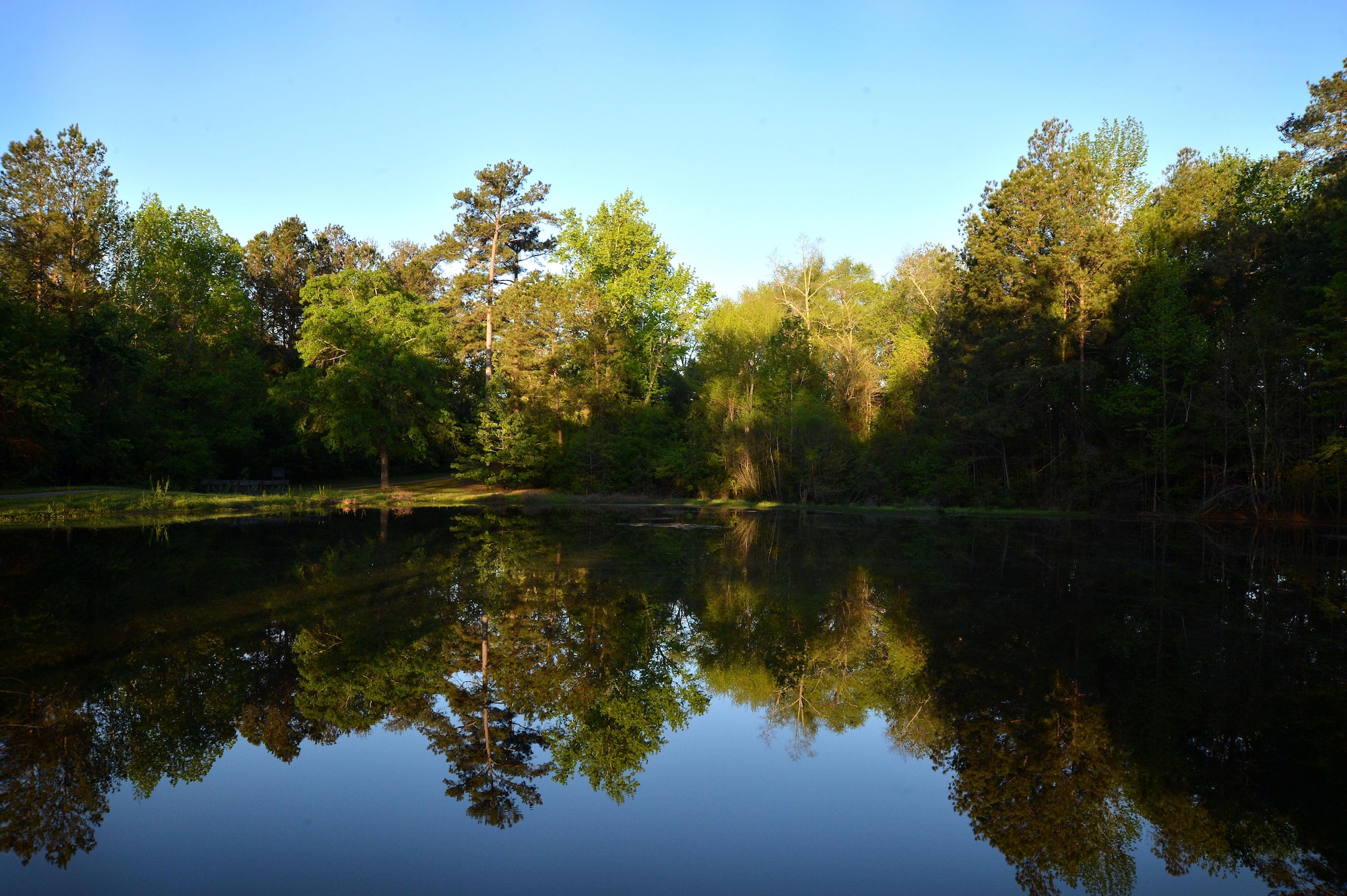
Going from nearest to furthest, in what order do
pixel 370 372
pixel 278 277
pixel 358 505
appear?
pixel 358 505
pixel 370 372
pixel 278 277

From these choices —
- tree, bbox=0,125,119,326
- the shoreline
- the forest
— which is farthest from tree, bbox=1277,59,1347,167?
tree, bbox=0,125,119,326

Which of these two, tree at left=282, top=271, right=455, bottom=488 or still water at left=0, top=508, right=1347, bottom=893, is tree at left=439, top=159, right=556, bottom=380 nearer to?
tree at left=282, top=271, right=455, bottom=488

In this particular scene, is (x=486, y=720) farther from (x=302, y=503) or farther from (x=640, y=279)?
(x=640, y=279)

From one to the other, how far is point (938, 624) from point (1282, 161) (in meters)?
31.3

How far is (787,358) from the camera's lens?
3406cm

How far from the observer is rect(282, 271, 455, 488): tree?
1329 inches

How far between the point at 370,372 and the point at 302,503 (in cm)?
810

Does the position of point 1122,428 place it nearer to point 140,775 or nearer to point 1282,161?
point 1282,161

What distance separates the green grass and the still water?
10.5 m

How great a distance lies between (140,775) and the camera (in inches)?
203

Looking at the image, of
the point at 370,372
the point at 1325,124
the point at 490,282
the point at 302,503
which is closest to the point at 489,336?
the point at 490,282

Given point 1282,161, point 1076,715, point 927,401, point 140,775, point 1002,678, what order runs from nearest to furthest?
point 140,775, point 1076,715, point 1002,678, point 1282,161, point 927,401

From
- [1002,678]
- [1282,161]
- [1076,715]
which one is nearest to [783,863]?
[1076,715]

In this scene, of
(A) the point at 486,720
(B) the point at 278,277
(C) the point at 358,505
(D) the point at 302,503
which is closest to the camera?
(A) the point at 486,720
